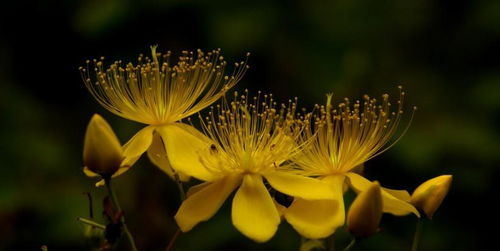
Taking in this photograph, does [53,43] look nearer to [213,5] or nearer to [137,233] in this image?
[213,5]

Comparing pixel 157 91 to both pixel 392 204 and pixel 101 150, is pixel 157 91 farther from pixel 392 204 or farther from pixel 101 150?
pixel 392 204

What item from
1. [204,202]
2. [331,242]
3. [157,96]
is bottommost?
[331,242]

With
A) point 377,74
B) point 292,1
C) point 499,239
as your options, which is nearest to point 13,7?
point 292,1

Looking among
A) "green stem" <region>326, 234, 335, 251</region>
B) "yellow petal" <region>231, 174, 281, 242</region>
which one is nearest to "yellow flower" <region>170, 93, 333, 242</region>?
"yellow petal" <region>231, 174, 281, 242</region>

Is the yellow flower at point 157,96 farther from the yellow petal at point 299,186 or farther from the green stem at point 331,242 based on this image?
the green stem at point 331,242

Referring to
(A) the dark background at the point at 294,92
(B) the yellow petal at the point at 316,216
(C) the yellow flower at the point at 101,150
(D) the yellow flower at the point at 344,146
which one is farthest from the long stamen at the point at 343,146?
(A) the dark background at the point at 294,92

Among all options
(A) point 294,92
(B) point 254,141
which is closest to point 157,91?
(B) point 254,141
